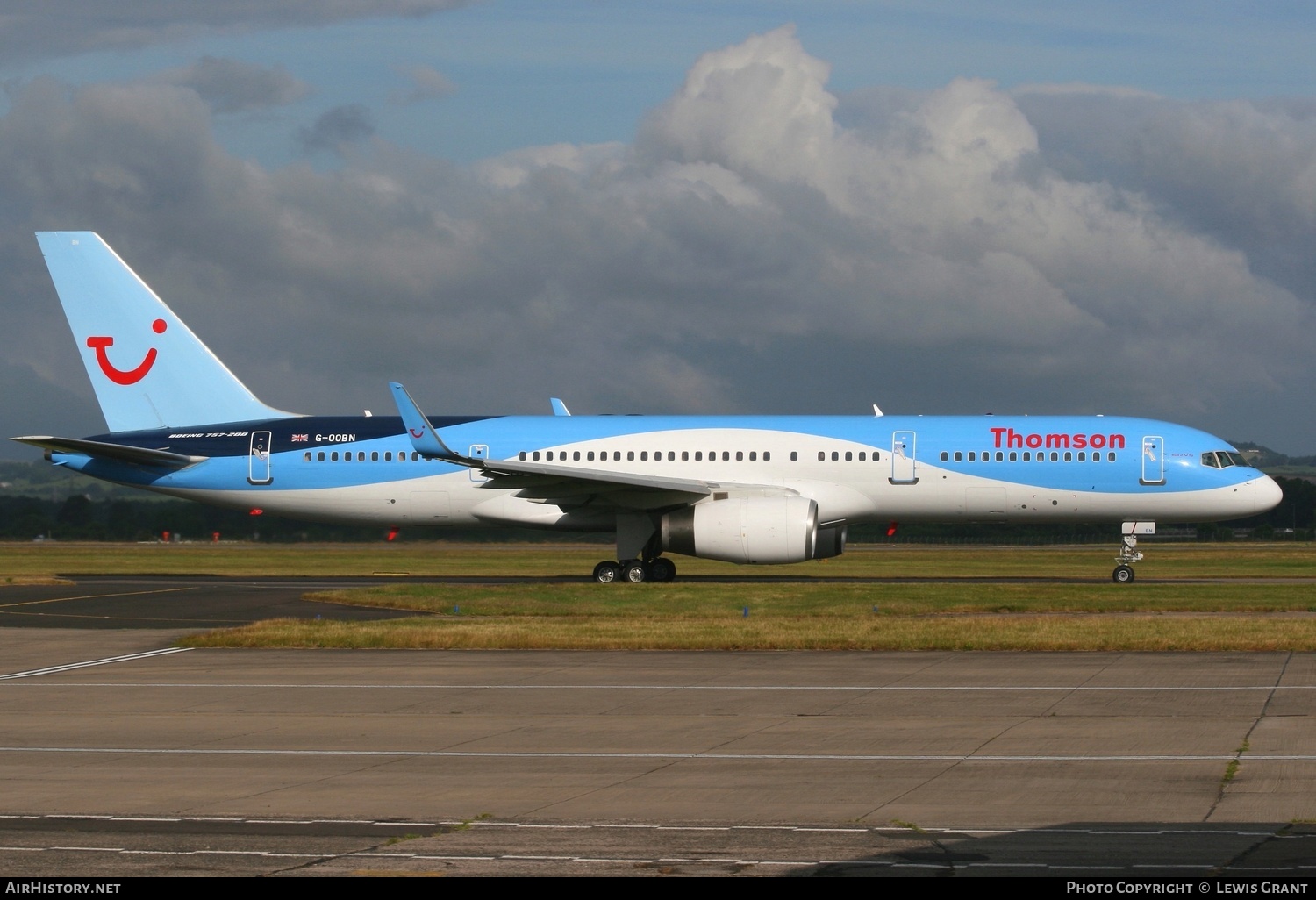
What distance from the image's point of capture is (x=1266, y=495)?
34062 mm

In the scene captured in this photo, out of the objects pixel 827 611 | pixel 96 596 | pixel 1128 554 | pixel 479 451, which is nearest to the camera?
pixel 827 611

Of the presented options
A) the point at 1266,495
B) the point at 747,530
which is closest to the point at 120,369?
the point at 747,530

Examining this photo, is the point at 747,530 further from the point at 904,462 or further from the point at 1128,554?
the point at 1128,554

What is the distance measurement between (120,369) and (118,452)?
9.11ft

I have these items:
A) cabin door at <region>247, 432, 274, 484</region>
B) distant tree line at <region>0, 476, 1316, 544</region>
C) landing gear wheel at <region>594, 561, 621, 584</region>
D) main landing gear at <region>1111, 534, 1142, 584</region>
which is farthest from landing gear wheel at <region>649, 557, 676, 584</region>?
distant tree line at <region>0, 476, 1316, 544</region>

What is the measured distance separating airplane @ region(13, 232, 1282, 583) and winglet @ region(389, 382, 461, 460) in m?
0.05

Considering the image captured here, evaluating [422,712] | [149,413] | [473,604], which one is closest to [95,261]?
[149,413]

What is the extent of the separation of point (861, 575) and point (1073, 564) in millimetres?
9819

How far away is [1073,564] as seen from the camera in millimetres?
45188

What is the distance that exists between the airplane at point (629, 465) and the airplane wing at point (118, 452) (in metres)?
0.07

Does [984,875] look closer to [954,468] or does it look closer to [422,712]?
[422,712]

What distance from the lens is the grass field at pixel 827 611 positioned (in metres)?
21.4

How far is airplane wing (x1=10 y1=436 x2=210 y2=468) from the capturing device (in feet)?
116

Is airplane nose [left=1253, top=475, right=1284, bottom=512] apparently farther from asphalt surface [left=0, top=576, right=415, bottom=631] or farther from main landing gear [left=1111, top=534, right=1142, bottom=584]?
asphalt surface [left=0, top=576, right=415, bottom=631]
